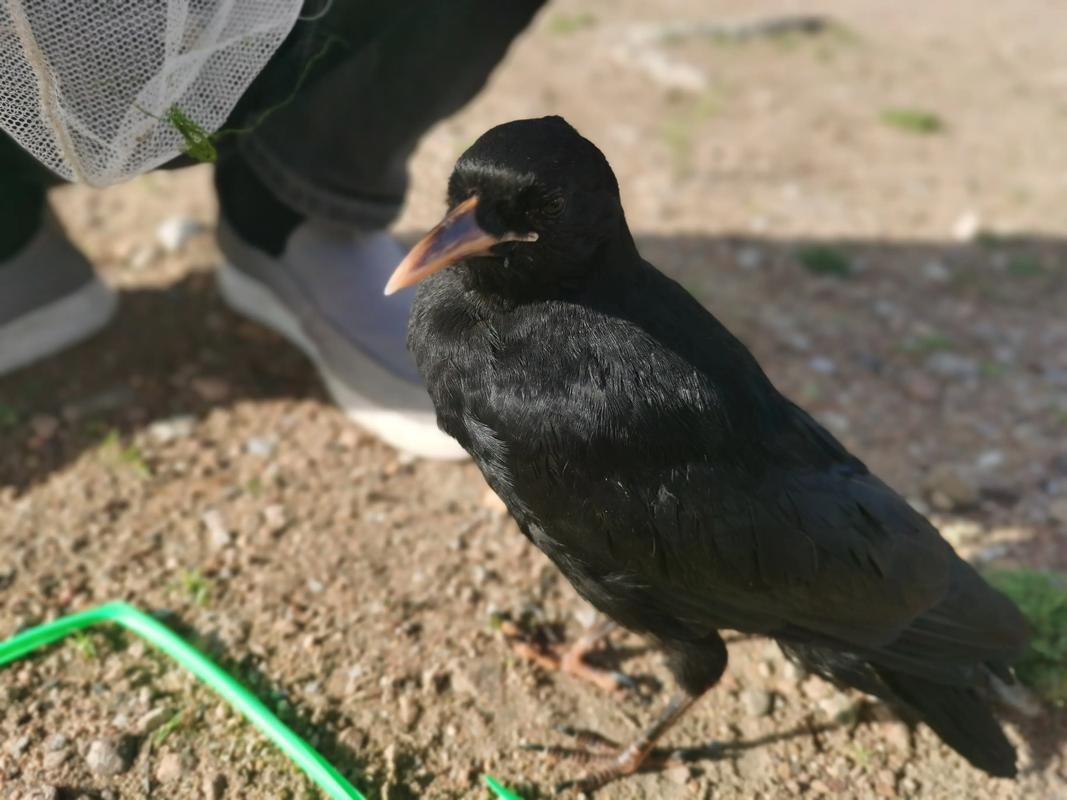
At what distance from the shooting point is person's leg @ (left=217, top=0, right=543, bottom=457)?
3045 mm

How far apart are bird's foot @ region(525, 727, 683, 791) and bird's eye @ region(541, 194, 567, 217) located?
144 centimetres

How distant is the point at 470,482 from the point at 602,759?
45.8 inches

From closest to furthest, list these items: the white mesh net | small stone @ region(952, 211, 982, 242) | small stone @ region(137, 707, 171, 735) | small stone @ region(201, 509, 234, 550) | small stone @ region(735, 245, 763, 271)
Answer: the white mesh net, small stone @ region(137, 707, 171, 735), small stone @ region(201, 509, 234, 550), small stone @ region(735, 245, 763, 271), small stone @ region(952, 211, 982, 242)

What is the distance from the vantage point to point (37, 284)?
12.0 ft

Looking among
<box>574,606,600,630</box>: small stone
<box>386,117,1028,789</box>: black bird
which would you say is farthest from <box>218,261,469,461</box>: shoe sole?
<box>386,117,1028,789</box>: black bird

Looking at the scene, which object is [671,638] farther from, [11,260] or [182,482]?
[11,260]

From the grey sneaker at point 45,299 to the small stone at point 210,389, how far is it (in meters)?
0.50

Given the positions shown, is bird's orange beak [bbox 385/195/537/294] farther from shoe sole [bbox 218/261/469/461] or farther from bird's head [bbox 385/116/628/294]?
shoe sole [bbox 218/261/469/461]

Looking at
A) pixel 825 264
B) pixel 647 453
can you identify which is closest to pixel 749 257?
pixel 825 264

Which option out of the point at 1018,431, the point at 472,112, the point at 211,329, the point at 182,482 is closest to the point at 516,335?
the point at 182,482

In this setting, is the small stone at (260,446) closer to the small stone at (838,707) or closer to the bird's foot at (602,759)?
the bird's foot at (602,759)

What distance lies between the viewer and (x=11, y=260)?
3615 millimetres

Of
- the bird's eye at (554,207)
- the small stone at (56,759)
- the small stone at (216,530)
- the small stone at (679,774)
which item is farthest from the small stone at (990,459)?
the small stone at (56,759)

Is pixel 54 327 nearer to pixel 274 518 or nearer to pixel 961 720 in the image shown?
pixel 274 518
